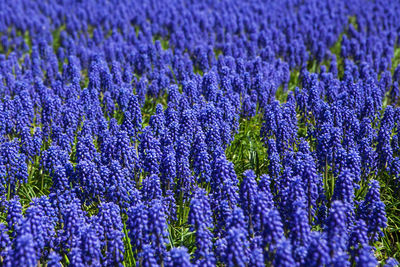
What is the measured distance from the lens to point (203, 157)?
322 inches

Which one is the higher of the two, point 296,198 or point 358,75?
point 358,75

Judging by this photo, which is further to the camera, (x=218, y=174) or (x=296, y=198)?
(x=218, y=174)

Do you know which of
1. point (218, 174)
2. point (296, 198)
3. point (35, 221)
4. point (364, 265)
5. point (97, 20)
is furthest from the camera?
point (97, 20)

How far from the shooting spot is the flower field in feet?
20.7

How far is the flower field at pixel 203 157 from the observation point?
6301 mm

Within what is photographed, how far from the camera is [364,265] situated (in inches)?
212

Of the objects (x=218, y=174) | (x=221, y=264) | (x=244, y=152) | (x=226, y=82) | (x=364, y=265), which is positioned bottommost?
(x=364, y=265)

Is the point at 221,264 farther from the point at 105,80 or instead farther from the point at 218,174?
the point at 105,80

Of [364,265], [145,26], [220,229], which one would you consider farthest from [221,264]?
[145,26]

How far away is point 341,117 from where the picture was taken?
9.70 meters

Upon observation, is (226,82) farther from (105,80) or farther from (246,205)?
(246,205)

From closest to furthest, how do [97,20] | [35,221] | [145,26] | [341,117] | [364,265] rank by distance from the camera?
1. [364,265]
2. [35,221]
3. [341,117]
4. [145,26]
5. [97,20]

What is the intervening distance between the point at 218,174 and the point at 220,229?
3.02 feet

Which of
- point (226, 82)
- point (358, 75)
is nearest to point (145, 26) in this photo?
point (226, 82)
